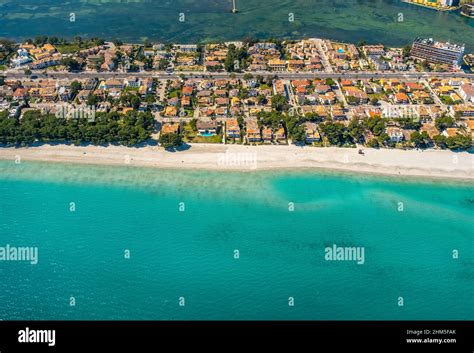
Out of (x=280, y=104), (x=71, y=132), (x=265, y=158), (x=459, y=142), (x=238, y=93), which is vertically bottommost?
(x=265, y=158)

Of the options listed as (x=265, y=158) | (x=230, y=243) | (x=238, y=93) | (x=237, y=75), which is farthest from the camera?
(x=237, y=75)

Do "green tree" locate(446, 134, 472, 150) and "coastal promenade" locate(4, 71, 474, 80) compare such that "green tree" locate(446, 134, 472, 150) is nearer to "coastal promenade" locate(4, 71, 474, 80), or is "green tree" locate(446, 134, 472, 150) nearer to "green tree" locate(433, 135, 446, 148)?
"green tree" locate(433, 135, 446, 148)

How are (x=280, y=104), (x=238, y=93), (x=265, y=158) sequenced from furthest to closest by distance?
(x=238, y=93)
(x=280, y=104)
(x=265, y=158)

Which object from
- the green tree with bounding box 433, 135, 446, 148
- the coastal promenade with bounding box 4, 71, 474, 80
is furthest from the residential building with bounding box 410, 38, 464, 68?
the green tree with bounding box 433, 135, 446, 148

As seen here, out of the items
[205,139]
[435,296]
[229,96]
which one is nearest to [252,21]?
[229,96]

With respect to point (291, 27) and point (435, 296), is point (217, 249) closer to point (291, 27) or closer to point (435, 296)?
point (435, 296)

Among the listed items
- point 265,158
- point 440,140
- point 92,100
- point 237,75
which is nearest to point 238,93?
point 237,75

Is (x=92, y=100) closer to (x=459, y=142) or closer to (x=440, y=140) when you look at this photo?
(x=440, y=140)
